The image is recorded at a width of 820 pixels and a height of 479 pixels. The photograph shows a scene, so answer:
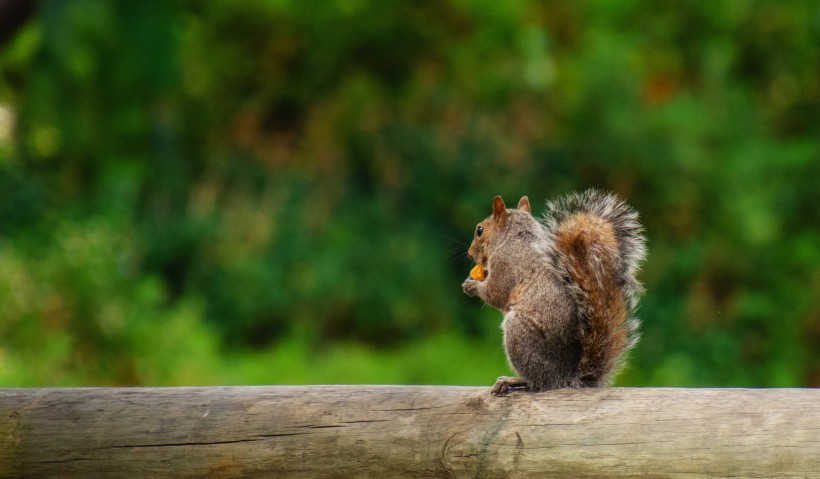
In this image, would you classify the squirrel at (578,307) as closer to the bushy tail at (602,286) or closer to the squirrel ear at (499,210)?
the bushy tail at (602,286)

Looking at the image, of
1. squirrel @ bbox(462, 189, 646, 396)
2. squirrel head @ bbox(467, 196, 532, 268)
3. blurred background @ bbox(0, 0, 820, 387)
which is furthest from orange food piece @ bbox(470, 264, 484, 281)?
blurred background @ bbox(0, 0, 820, 387)

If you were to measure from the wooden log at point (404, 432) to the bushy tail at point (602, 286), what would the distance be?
121 mm

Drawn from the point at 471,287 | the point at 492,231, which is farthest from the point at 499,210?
the point at 471,287

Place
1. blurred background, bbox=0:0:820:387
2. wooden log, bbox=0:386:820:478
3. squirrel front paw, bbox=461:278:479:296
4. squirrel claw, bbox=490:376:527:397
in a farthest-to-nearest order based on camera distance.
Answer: blurred background, bbox=0:0:820:387 → squirrel front paw, bbox=461:278:479:296 → squirrel claw, bbox=490:376:527:397 → wooden log, bbox=0:386:820:478

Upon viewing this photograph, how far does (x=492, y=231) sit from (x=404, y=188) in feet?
14.9

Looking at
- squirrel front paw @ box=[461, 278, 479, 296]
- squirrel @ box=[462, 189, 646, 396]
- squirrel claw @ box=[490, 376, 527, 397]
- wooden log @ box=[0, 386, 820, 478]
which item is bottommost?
wooden log @ box=[0, 386, 820, 478]

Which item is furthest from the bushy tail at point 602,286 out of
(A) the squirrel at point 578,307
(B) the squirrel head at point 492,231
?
(B) the squirrel head at point 492,231

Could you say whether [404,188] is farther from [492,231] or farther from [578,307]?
[578,307]

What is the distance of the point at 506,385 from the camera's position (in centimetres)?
167

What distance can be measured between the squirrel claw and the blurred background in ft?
10.2

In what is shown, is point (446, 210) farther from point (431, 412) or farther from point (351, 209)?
point (431, 412)

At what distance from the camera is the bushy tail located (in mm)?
1728

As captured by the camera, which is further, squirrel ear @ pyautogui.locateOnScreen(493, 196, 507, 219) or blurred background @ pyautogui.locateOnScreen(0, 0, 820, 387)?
blurred background @ pyautogui.locateOnScreen(0, 0, 820, 387)

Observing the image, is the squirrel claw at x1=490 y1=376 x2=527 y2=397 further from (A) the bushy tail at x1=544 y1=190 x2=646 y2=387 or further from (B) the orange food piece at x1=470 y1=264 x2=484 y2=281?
(B) the orange food piece at x1=470 y1=264 x2=484 y2=281
